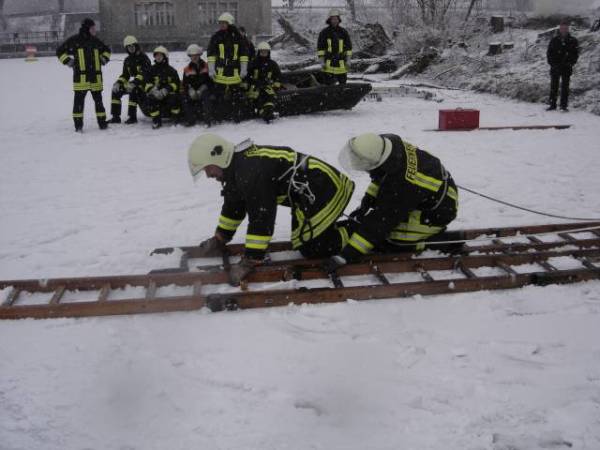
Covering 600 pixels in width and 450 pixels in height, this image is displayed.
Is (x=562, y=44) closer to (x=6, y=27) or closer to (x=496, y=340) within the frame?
(x=496, y=340)

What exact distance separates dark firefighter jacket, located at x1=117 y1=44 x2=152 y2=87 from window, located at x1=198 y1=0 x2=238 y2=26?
2147 centimetres

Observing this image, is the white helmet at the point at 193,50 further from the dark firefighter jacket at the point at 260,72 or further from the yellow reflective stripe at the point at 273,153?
the yellow reflective stripe at the point at 273,153

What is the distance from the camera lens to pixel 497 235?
5.02 metres

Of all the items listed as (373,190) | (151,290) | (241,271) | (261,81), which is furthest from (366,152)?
(261,81)

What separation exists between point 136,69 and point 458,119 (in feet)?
19.9

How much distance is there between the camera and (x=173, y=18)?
3041 cm

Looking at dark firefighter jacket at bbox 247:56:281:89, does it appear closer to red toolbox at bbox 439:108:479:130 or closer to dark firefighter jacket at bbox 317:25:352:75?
dark firefighter jacket at bbox 317:25:352:75

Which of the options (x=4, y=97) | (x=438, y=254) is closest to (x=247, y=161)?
(x=438, y=254)

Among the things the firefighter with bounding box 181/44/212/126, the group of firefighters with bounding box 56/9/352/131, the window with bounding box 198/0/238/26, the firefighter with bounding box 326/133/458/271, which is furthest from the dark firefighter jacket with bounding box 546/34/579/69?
the window with bounding box 198/0/238/26

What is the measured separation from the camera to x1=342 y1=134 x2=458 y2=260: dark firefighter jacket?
4020 mm

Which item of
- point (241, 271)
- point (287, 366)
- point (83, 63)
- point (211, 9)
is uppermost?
point (211, 9)

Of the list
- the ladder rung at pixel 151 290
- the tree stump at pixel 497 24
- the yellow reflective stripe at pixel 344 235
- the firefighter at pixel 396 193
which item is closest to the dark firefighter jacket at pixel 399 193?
the firefighter at pixel 396 193

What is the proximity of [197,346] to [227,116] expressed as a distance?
761 centimetres

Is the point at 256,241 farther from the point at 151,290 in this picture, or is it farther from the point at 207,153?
the point at 151,290
